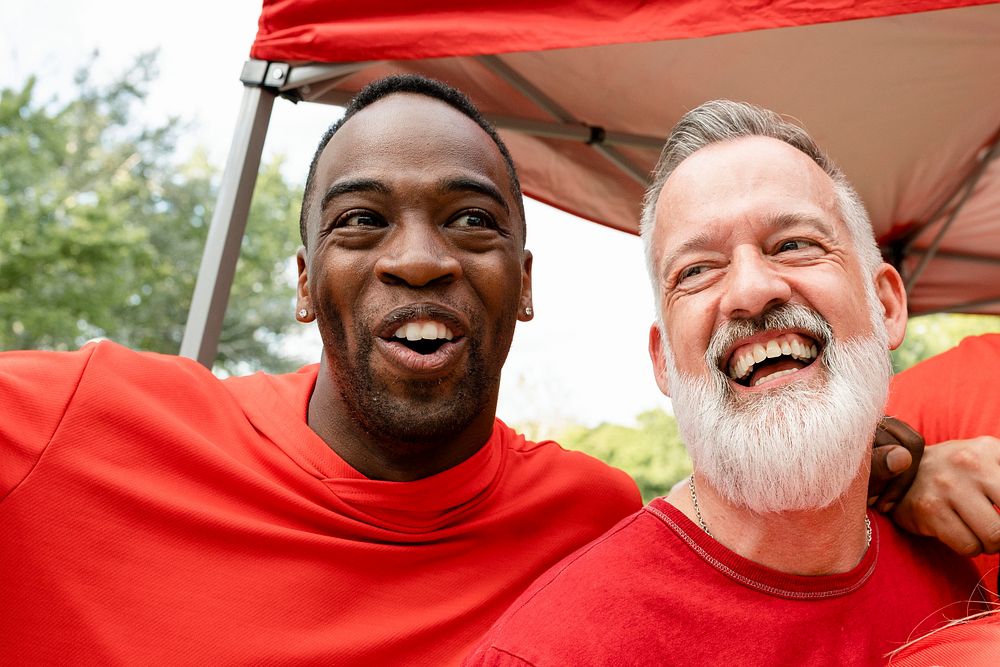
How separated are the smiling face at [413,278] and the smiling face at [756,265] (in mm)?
387

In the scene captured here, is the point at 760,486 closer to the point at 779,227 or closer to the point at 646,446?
the point at 779,227

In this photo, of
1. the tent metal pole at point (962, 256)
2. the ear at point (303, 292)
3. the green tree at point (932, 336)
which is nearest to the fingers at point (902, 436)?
the ear at point (303, 292)

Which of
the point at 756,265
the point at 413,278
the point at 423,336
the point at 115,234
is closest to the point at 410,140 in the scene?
the point at 413,278

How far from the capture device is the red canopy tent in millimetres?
2154

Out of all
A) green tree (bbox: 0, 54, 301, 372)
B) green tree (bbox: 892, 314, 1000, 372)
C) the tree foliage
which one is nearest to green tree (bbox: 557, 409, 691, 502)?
the tree foliage

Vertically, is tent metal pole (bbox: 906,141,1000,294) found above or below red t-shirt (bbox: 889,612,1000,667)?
above

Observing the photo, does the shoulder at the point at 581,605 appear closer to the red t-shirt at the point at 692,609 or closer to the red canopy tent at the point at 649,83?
the red t-shirt at the point at 692,609

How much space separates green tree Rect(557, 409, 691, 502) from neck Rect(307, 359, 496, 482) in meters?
12.1

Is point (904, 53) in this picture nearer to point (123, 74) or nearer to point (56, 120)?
point (56, 120)

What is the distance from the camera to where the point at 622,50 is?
10.1 ft

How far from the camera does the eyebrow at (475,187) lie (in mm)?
1954

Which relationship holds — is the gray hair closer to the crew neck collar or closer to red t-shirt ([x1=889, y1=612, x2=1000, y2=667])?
the crew neck collar

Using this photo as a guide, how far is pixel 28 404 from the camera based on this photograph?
170cm

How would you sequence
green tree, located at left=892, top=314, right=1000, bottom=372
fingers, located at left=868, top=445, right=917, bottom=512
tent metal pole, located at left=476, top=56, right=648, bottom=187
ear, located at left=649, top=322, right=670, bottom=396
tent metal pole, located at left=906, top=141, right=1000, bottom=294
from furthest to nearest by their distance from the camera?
green tree, located at left=892, top=314, right=1000, bottom=372 < tent metal pole, located at left=906, top=141, right=1000, bottom=294 < tent metal pole, located at left=476, top=56, right=648, bottom=187 < ear, located at left=649, top=322, right=670, bottom=396 < fingers, located at left=868, top=445, right=917, bottom=512
